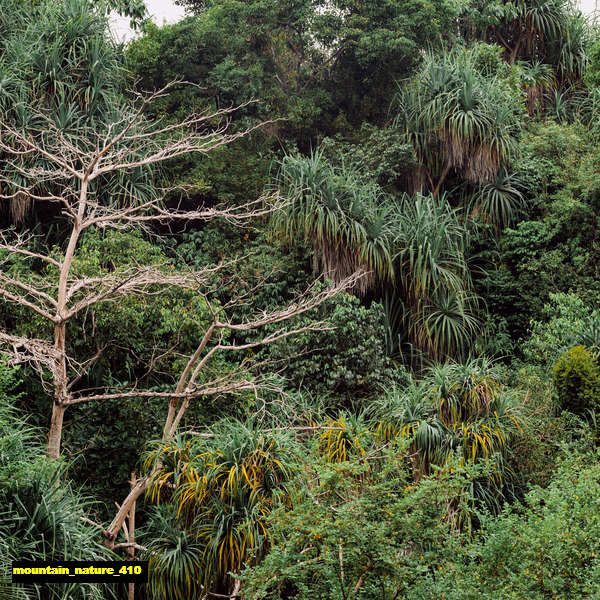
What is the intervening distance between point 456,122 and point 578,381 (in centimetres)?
476

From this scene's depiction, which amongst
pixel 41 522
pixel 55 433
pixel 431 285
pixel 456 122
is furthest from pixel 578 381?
pixel 41 522

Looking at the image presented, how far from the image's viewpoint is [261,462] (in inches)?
237

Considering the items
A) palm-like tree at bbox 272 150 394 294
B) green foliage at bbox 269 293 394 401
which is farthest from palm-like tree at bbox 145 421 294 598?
palm-like tree at bbox 272 150 394 294

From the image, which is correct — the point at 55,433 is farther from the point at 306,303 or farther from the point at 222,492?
the point at 306,303

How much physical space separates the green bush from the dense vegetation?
27 millimetres

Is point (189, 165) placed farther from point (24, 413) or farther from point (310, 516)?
point (310, 516)

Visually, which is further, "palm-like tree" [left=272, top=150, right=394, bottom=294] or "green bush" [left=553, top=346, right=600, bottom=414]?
"palm-like tree" [left=272, top=150, right=394, bottom=294]

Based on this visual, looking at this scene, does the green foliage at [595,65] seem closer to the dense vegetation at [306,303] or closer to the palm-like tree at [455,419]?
the dense vegetation at [306,303]

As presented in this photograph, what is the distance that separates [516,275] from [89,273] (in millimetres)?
6462

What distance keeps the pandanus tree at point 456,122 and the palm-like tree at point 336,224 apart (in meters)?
2.03

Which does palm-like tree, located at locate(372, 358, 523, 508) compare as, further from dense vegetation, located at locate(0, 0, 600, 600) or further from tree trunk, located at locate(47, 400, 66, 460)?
tree trunk, located at locate(47, 400, 66, 460)

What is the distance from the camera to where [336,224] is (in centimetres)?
925

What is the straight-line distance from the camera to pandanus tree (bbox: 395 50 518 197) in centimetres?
1080

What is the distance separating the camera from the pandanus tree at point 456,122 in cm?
1080
